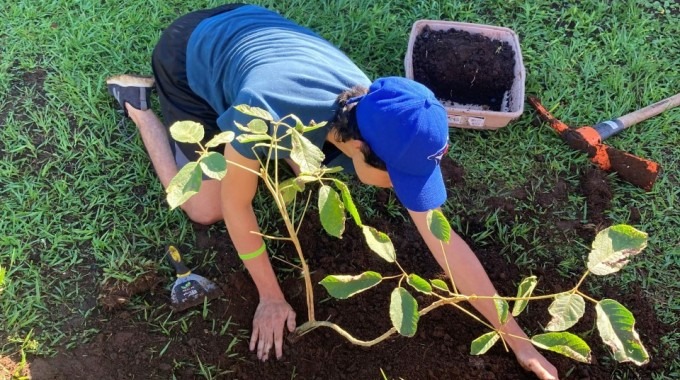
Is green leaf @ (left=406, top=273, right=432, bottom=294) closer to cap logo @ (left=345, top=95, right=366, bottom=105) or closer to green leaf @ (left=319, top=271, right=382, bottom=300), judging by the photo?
green leaf @ (left=319, top=271, right=382, bottom=300)

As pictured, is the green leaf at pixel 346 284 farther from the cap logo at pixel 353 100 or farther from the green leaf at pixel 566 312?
the cap logo at pixel 353 100

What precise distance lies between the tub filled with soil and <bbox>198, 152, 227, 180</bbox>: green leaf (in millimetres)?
1382

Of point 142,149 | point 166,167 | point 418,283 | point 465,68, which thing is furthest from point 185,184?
point 465,68

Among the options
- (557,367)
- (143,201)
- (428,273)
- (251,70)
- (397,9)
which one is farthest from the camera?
(397,9)

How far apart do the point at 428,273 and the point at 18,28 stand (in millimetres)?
1897

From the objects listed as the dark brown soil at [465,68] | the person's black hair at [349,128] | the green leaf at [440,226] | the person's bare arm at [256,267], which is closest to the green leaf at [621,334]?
the green leaf at [440,226]


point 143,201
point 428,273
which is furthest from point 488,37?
point 143,201

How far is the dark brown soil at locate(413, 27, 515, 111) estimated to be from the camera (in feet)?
8.38

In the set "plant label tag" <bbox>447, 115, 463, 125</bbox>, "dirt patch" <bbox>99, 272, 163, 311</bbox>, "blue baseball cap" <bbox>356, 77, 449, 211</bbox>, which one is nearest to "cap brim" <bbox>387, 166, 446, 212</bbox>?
"blue baseball cap" <bbox>356, 77, 449, 211</bbox>

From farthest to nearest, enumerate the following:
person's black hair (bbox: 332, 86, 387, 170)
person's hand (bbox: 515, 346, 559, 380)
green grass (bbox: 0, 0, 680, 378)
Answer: green grass (bbox: 0, 0, 680, 378), person's hand (bbox: 515, 346, 559, 380), person's black hair (bbox: 332, 86, 387, 170)

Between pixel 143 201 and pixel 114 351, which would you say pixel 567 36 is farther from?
pixel 114 351

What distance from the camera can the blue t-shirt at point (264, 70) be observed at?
1708mm

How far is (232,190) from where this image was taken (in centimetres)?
189

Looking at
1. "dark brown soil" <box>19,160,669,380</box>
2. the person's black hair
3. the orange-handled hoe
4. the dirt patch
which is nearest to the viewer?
the person's black hair
